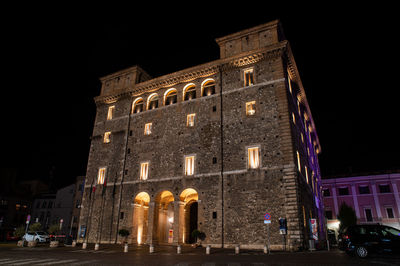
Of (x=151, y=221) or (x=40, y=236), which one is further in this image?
(x=40, y=236)

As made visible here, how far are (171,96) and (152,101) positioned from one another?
2909 mm

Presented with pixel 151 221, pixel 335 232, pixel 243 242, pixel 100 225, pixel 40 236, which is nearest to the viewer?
pixel 243 242

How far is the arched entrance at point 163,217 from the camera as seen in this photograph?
28.2m

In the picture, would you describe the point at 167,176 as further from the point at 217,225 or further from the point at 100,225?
the point at 100,225

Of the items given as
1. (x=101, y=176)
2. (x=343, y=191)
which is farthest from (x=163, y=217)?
(x=343, y=191)

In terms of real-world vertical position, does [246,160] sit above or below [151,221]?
above

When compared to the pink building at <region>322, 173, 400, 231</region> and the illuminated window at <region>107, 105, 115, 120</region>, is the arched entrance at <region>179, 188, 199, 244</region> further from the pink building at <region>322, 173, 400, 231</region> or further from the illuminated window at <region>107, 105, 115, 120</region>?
the pink building at <region>322, 173, 400, 231</region>

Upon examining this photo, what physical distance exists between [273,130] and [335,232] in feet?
101

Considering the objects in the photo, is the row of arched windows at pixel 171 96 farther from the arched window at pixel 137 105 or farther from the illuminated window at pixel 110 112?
the illuminated window at pixel 110 112

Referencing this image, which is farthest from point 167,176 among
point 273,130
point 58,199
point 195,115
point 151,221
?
point 58,199

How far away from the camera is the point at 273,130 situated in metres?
24.6

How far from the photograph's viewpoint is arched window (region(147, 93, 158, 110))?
110 ft

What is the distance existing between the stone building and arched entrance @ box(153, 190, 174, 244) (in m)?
0.12

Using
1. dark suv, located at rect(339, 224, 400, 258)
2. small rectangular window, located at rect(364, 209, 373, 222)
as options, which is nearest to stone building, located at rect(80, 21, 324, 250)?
dark suv, located at rect(339, 224, 400, 258)
